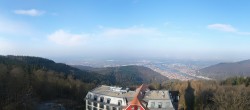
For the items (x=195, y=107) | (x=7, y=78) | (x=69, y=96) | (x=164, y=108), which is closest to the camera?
(x=164, y=108)

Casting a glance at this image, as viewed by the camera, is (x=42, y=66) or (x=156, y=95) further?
(x=42, y=66)

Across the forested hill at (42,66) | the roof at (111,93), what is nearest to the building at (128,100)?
the roof at (111,93)

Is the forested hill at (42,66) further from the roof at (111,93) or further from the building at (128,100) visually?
the building at (128,100)

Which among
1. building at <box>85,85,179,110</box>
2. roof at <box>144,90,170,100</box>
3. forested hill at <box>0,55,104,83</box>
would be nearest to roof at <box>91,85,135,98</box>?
building at <box>85,85,179,110</box>

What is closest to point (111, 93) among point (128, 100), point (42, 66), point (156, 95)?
point (128, 100)

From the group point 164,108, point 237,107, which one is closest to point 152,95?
point 164,108

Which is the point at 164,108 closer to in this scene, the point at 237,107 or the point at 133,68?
the point at 237,107

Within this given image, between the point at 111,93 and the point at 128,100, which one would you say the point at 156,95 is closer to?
the point at 128,100

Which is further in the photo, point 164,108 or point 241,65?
point 241,65

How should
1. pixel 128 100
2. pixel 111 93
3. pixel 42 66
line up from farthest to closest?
pixel 42 66 → pixel 111 93 → pixel 128 100
